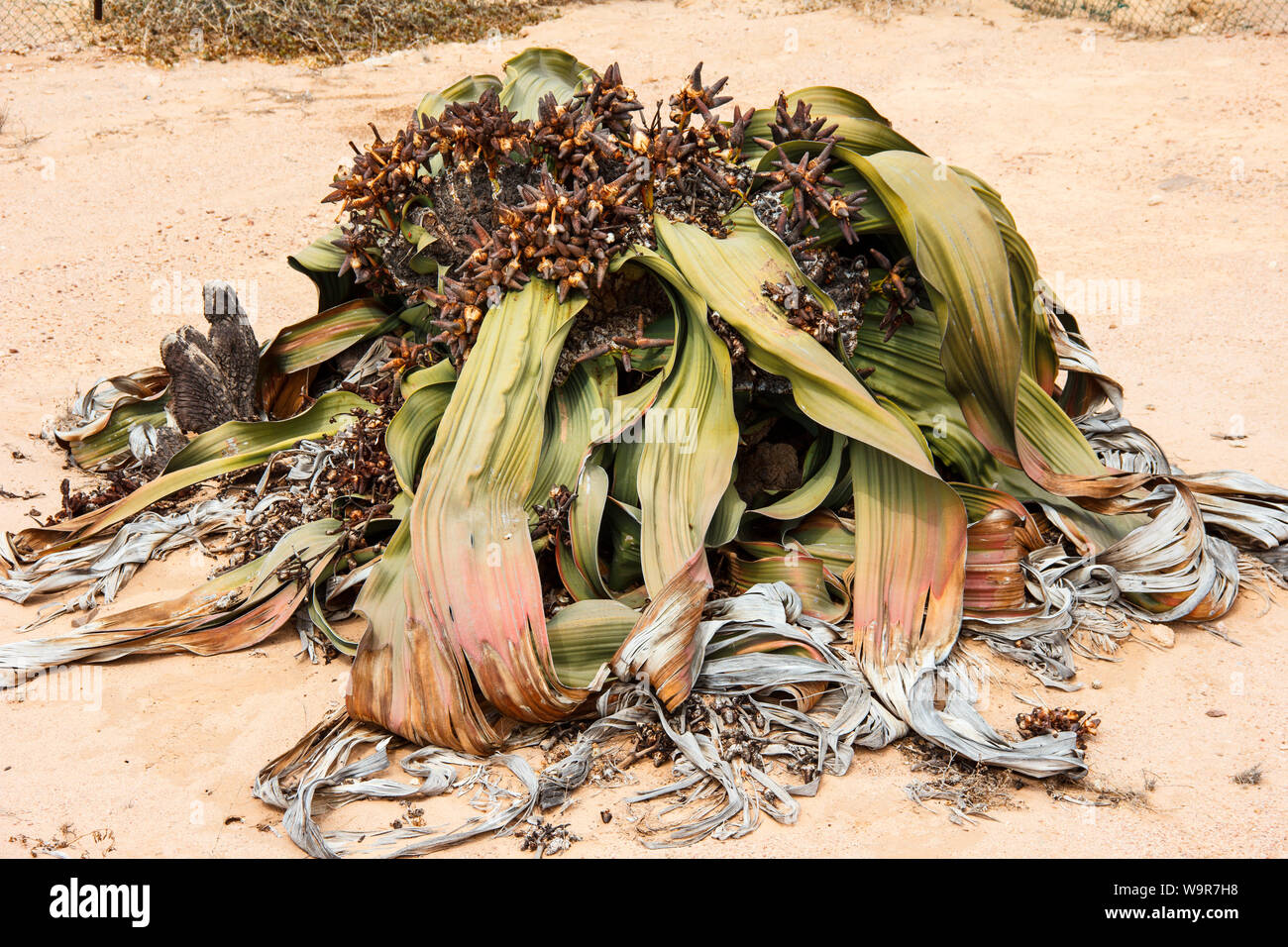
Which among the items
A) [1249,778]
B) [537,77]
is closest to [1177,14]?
[537,77]

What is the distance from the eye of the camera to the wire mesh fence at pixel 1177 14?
8078mm

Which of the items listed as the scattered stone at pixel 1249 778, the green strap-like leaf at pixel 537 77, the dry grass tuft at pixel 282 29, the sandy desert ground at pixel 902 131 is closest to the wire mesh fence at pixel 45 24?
the dry grass tuft at pixel 282 29

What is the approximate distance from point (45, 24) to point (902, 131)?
21.8 ft

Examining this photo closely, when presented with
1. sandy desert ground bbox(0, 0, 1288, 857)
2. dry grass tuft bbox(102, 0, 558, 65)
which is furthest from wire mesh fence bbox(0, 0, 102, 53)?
sandy desert ground bbox(0, 0, 1288, 857)

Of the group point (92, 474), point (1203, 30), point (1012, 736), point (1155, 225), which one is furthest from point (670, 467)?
point (1203, 30)

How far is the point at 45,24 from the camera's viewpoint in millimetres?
8516

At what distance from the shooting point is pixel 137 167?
20.8 ft

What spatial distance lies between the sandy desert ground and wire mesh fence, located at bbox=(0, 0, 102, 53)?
423 millimetres

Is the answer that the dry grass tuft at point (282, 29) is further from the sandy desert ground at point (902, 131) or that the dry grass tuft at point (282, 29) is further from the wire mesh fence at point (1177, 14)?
the wire mesh fence at point (1177, 14)

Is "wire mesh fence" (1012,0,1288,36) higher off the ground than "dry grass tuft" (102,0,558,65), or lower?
higher

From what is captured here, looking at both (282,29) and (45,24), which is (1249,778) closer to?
(282,29)

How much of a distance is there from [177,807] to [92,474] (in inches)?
70.4

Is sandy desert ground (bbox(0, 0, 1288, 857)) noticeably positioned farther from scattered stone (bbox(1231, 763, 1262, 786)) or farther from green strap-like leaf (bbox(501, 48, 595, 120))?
green strap-like leaf (bbox(501, 48, 595, 120))

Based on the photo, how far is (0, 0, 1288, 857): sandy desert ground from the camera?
2.07m
